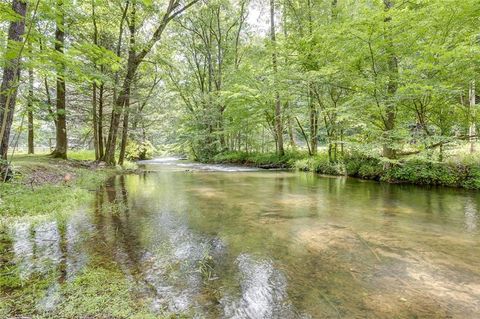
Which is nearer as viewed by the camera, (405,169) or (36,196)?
(36,196)

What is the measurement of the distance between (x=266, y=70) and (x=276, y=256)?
623 inches

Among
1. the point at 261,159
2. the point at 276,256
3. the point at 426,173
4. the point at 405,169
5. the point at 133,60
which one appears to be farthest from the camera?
the point at 261,159

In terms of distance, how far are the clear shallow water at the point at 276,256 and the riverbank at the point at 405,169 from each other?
3.22 metres

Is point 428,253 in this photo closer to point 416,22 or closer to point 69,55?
point 69,55

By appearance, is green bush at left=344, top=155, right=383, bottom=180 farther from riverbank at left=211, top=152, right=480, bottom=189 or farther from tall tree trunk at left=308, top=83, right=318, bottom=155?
tall tree trunk at left=308, top=83, right=318, bottom=155

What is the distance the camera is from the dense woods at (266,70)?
6551mm

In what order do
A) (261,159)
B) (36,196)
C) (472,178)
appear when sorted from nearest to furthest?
(36,196), (472,178), (261,159)

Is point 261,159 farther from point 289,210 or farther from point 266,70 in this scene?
point 289,210

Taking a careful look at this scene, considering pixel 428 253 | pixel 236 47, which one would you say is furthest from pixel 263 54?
pixel 428 253

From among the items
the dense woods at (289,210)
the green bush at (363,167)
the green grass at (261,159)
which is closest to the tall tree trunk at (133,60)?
the dense woods at (289,210)

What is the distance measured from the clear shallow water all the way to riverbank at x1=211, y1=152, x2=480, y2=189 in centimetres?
322

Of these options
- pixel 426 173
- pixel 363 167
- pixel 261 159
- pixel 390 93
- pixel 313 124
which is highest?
pixel 390 93

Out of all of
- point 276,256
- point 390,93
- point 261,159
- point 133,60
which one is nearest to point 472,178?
point 390,93

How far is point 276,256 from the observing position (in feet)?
11.1
